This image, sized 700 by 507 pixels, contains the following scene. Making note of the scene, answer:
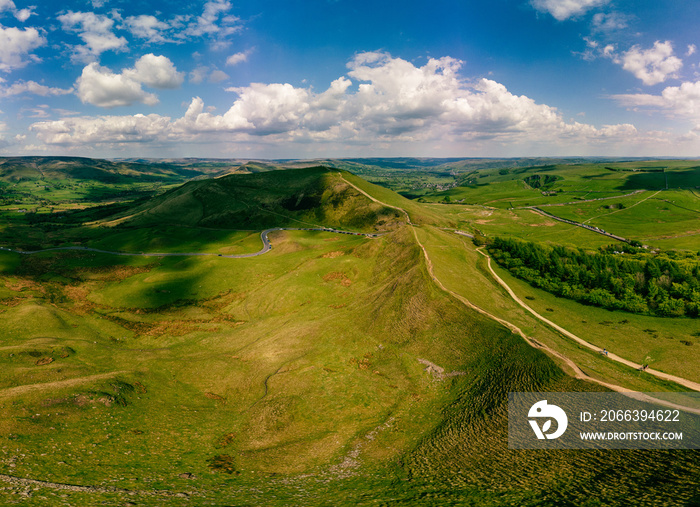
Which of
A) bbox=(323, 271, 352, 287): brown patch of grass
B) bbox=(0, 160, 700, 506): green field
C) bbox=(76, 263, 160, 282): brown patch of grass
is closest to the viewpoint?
bbox=(0, 160, 700, 506): green field

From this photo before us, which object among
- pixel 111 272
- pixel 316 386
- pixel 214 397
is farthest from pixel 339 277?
pixel 111 272

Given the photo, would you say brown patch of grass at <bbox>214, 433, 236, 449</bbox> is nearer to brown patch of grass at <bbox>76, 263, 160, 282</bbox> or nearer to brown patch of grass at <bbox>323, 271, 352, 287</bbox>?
brown patch of grass at <bbox>323, 271, 352, 287</bbox>

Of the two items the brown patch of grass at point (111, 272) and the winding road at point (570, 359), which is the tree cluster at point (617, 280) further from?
the brown patch of grass at point (111, 272)

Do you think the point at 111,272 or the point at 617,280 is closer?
the point at 617,280

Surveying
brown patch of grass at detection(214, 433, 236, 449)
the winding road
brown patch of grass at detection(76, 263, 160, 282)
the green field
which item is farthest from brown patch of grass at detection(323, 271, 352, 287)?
brown patch of grass at detection(76, 263, 160, 282)

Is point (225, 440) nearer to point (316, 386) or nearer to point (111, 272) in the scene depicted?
point (316, 386)

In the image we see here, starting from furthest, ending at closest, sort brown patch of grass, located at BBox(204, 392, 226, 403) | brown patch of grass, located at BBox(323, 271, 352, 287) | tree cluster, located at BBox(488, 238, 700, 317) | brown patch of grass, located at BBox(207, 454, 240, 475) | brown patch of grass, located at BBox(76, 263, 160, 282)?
brown patch of grass, located at BBox(76, 263, 160, 282) → brown patch of grass, located at BBox(323, 271, 352, 287) → tree cluster, located at BBox(488, 238, 700, 317) → brown patch of grass, located at BBox(204, 392, 226, 403) → brown patch of grass, located at BBox(207, 454, 240, 475)

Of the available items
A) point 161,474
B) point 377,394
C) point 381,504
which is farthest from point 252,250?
point 381,504

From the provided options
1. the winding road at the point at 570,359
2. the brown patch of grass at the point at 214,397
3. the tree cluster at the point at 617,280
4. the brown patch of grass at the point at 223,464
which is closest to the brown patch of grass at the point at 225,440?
the brown patch of grass at the point at 223,464

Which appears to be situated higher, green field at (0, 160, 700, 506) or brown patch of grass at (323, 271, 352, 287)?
brown patch of grass at (323, 271, 352, 287)
